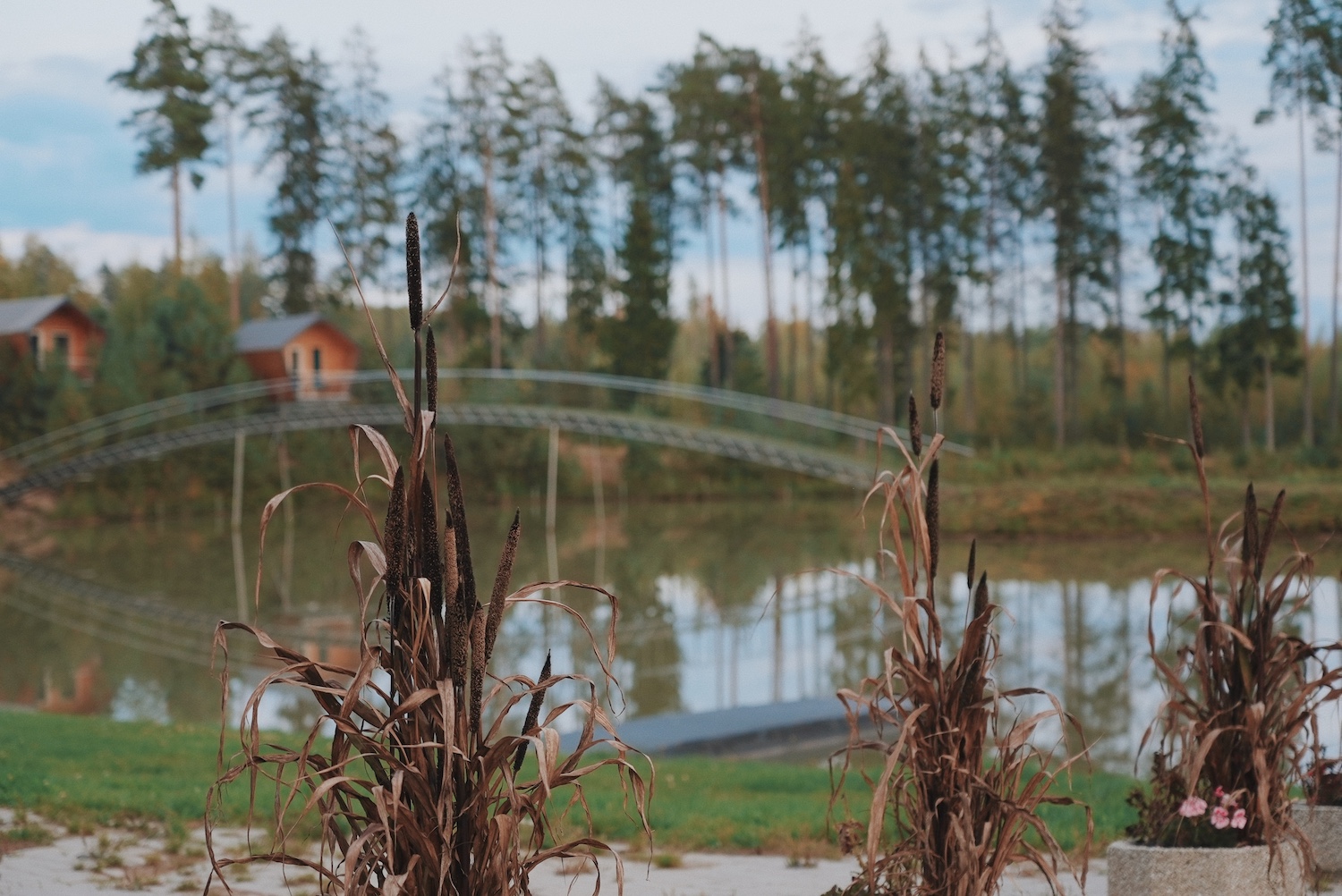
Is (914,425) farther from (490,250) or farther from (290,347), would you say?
(490,250)

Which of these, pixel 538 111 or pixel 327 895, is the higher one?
pixel 538 111

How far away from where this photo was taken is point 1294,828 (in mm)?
3180

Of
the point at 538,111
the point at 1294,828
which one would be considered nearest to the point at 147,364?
the point at 538,111

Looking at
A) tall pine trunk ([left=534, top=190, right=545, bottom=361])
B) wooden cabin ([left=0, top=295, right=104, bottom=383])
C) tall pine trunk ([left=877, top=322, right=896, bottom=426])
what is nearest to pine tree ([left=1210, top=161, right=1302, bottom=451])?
tall pine trunk ([left=877, top=322, right=896, bottom=426])

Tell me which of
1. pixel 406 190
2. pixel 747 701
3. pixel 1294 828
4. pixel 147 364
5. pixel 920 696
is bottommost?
pixel 747 701

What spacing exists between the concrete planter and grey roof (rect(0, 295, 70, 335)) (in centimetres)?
3035

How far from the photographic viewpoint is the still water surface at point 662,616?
9641 mm

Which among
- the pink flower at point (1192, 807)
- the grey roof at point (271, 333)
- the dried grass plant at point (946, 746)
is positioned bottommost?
the pink flower at point (1192, 807)

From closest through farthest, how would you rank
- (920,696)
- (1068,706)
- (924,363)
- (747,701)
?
1. (920,696)
2. (1068,706)
3. (747,701)
4. (924,363)

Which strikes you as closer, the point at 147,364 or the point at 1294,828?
the point at 1294,828

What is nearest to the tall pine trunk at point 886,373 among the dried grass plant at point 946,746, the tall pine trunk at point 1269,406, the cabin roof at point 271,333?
the tall pine trunk at point 1269,406

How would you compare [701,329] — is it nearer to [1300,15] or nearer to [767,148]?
[767,148]

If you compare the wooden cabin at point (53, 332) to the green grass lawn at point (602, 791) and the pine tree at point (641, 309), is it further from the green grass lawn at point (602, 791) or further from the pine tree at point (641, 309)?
the green grass lawn at point (602, 791)

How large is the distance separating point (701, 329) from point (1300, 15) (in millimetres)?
A: 27226
